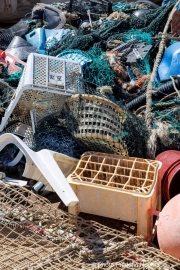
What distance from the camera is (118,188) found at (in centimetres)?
343

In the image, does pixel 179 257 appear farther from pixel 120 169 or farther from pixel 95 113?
pixel 95 113

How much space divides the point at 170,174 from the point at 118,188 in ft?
1.91

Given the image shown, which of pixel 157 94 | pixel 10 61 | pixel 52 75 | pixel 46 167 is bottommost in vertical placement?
pixel 46 167

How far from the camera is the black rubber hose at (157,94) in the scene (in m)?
4.54

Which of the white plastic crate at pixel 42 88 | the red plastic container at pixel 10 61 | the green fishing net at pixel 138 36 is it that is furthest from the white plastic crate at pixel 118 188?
the green fishing net at pixel 138 36

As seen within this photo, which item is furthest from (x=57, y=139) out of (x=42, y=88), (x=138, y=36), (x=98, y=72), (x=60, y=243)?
(x=138, y=36)

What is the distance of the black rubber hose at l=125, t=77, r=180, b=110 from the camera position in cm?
454

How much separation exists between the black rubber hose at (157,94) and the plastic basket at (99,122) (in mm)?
691

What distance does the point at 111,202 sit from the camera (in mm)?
3482

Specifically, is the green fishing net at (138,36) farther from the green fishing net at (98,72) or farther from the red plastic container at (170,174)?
the red plastic container at (170,174)

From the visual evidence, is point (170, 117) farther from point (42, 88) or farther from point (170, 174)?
point (42, 88)

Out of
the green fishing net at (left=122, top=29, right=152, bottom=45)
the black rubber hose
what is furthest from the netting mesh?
the green fishing net at (left=122, top=29, right=152, bottom=45)

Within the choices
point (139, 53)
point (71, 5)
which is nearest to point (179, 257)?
point (139, 53)

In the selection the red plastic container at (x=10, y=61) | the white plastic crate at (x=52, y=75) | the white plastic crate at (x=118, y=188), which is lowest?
the white plastic crate at (x=118, y=188)
